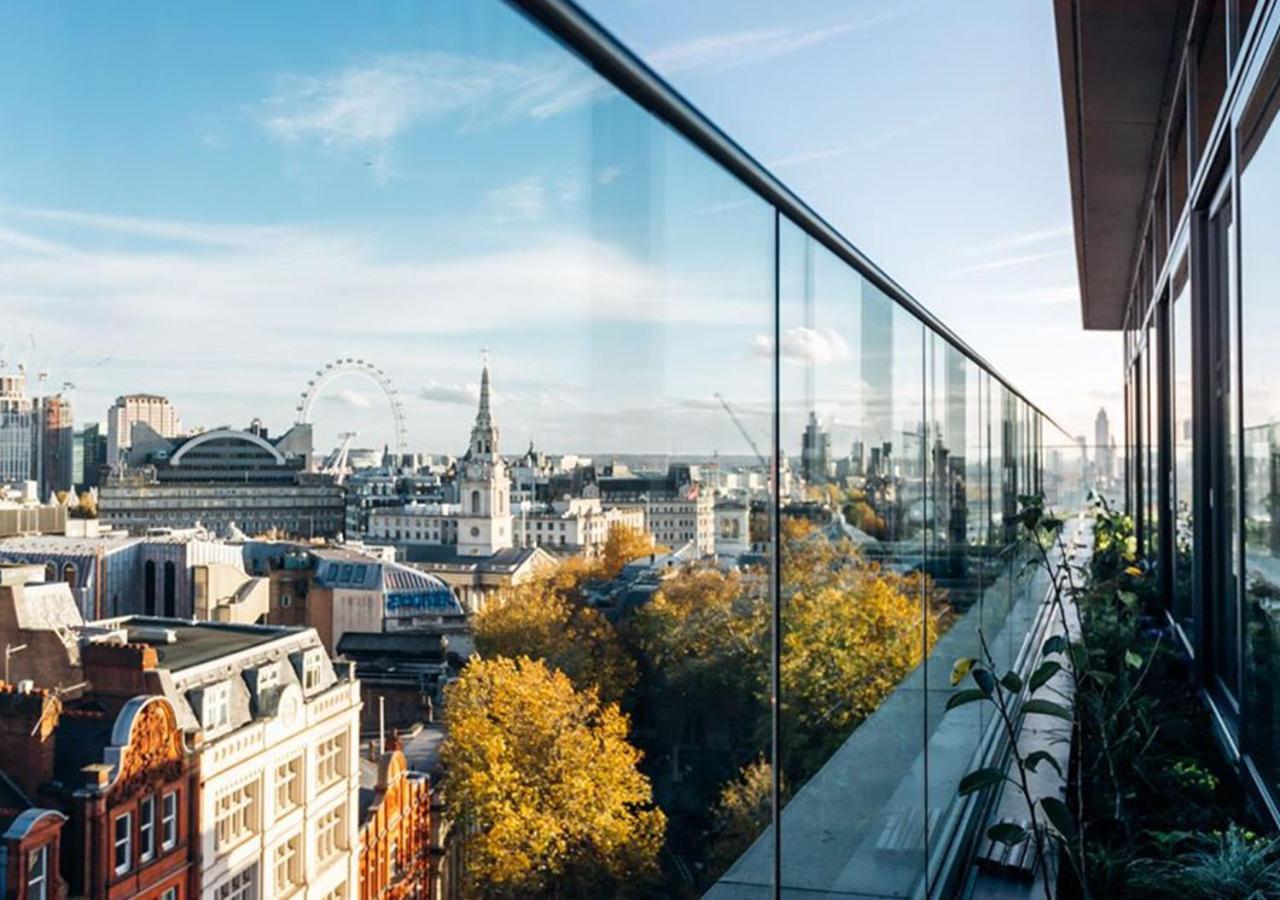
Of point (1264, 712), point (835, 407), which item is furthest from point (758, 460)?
point (1264, 712)

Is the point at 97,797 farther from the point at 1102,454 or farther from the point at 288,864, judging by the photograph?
the point at 1102,454

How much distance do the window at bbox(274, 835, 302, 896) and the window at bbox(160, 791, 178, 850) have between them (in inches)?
3.7

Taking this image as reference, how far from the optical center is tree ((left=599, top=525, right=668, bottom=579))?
1.20 meters

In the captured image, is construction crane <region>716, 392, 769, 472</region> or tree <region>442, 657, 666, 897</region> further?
construction crane <region>716, 392, 769, 472</region>

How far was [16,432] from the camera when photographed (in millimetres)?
667

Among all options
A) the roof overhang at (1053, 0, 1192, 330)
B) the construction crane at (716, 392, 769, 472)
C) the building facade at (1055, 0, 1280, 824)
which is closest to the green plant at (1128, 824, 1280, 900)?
the building facade at (1055, 0, 1280, 824)

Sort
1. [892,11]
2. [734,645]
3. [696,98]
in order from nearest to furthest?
[696,98] → [734,645] → [892,11]

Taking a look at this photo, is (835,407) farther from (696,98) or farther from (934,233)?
(934,233)

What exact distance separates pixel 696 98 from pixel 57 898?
1.07m

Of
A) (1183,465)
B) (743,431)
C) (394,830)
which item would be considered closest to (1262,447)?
(743,431)

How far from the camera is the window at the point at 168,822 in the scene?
27.2 inches

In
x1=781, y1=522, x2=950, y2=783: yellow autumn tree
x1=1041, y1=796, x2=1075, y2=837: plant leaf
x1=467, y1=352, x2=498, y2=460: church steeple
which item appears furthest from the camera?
x1=1041, y1=796, x2=1075, y2=837: plant leaf

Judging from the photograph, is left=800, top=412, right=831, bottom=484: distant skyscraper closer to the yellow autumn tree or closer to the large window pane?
the yellow autumn tree

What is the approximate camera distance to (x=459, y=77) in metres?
0.89
